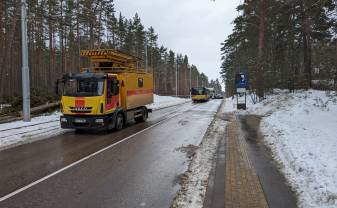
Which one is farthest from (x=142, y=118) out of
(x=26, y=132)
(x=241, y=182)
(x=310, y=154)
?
(x=241, y=182)

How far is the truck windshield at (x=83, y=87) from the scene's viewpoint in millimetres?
15086

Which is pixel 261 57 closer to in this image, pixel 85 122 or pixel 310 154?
pixel 85 122

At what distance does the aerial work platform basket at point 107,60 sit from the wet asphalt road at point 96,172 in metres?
5.45

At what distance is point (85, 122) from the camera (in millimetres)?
14883

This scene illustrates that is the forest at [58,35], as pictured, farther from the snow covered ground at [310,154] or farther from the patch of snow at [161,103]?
the snow covered ground at [310,154]

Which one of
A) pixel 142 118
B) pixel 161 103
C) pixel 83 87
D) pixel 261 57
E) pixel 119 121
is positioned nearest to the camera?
pixel 83 87

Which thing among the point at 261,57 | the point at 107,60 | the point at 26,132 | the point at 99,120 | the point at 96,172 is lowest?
the point at 96,172

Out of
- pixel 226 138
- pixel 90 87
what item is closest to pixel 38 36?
pixel 90 87

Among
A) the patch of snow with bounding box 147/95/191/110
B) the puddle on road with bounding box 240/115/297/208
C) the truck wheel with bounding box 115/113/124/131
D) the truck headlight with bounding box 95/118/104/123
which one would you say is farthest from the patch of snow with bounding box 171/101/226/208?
the patch of snow with bounding box 147/95/191/110

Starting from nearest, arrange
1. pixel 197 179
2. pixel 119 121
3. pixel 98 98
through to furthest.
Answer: pixel 197 179
pixel 98 98
pixel 119 121

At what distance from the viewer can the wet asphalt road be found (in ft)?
20.2

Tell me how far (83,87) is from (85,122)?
63.5 inches

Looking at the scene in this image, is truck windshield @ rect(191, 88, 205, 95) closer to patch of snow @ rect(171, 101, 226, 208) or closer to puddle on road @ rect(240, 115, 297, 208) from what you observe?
puddle on road @ rect(240, 115, 297, 208)

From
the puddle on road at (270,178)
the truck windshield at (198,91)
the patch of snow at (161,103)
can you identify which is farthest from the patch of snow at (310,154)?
the truck windshield at (198,91)
